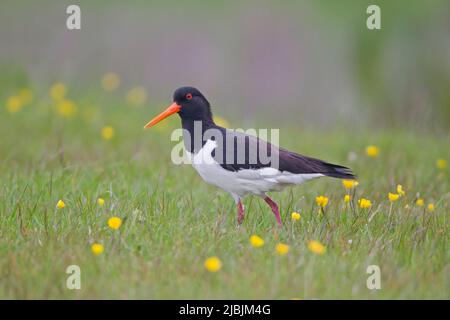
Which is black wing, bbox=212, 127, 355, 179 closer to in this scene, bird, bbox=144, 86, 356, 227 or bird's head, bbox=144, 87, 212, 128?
bird, bbox=144, 86, 356, 227

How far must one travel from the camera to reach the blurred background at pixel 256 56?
9383mm

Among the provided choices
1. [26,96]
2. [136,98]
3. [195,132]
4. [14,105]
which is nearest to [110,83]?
[136,98]

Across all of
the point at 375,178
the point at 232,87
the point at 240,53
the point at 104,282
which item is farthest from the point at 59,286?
the point at 240,53

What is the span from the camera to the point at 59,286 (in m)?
3.99

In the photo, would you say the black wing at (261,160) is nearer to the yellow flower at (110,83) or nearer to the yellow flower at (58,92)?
the yellow flower at (58,92)

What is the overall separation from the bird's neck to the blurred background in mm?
3308

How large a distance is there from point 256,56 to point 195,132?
6.36 metres

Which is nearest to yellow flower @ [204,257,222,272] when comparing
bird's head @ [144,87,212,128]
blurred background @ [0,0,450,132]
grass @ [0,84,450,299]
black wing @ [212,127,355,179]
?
grass @ [0,84,450,299]

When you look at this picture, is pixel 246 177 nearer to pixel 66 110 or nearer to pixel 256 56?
pixel 66 110

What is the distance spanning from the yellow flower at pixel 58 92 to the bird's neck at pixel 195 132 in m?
3.56

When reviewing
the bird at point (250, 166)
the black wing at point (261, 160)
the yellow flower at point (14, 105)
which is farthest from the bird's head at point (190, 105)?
the yellow flower at point (14, 105)

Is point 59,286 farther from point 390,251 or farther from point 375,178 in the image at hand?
point 375,178

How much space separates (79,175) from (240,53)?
5.81 meters

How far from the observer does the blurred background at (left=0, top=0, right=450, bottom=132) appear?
938 cm
